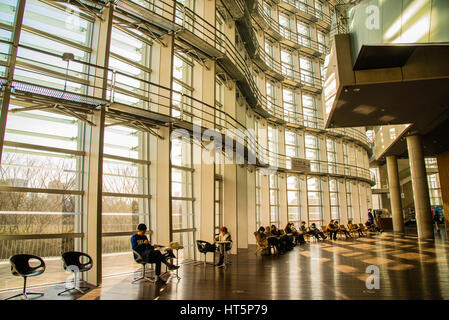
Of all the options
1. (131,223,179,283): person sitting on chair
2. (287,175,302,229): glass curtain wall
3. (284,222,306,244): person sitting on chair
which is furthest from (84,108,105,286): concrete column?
(287,175,302,229): glass curtain wall

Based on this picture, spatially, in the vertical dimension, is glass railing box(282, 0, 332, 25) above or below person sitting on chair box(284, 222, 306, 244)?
above

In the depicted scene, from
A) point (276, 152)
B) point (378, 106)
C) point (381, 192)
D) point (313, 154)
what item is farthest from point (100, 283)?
point (381, 192)

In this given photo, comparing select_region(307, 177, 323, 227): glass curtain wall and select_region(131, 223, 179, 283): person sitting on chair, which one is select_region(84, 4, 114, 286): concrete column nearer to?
select_region(131, 223, 179, 283): person sitting on chair

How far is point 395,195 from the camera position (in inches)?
784

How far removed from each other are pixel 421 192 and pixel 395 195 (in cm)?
543

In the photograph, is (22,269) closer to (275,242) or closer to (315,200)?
(275,242)

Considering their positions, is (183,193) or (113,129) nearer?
(113,129)

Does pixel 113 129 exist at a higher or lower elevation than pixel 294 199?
higher

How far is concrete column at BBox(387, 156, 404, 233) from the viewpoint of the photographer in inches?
787

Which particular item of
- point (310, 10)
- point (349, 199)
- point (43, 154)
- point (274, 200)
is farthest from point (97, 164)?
point (349, 199)

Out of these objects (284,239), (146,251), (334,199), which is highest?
(334,199)

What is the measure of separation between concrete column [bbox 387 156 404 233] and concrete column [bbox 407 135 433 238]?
5214 mm
